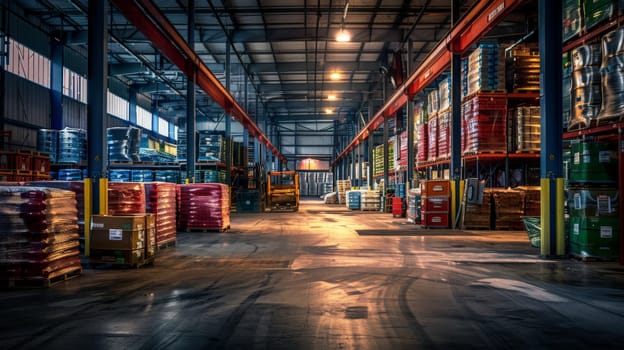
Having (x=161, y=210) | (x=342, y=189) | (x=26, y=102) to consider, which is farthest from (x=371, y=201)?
(x=161, y=210)

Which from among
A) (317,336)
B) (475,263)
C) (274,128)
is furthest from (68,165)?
(274,128)

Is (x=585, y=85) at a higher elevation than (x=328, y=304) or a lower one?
higher

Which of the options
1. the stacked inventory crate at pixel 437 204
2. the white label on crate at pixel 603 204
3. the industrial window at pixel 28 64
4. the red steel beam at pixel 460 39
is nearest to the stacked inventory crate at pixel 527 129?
the stacked inventory crate at pixel 437 204

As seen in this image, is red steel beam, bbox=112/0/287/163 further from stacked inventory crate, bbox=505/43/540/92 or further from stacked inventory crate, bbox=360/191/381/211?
stacked inventory crate, bbox=505/43/540/92

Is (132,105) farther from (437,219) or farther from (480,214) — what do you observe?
(480,214)

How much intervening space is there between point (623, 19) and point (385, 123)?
15.9 metres

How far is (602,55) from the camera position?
777cm

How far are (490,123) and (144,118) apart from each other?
25.5 meters

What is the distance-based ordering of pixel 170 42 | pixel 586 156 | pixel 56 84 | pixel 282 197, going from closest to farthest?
pixel 586 156 < pixel 170 42 < pixel 56 84 < pixel 282 197

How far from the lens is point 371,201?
25.1 metres

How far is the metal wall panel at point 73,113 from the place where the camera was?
21859 millimetres

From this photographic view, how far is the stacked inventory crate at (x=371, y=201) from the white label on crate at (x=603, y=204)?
17.7 m

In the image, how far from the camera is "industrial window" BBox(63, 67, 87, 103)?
Result: 22016 millimetres

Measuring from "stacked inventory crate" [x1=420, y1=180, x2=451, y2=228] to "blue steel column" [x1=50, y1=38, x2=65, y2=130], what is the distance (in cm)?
1623
